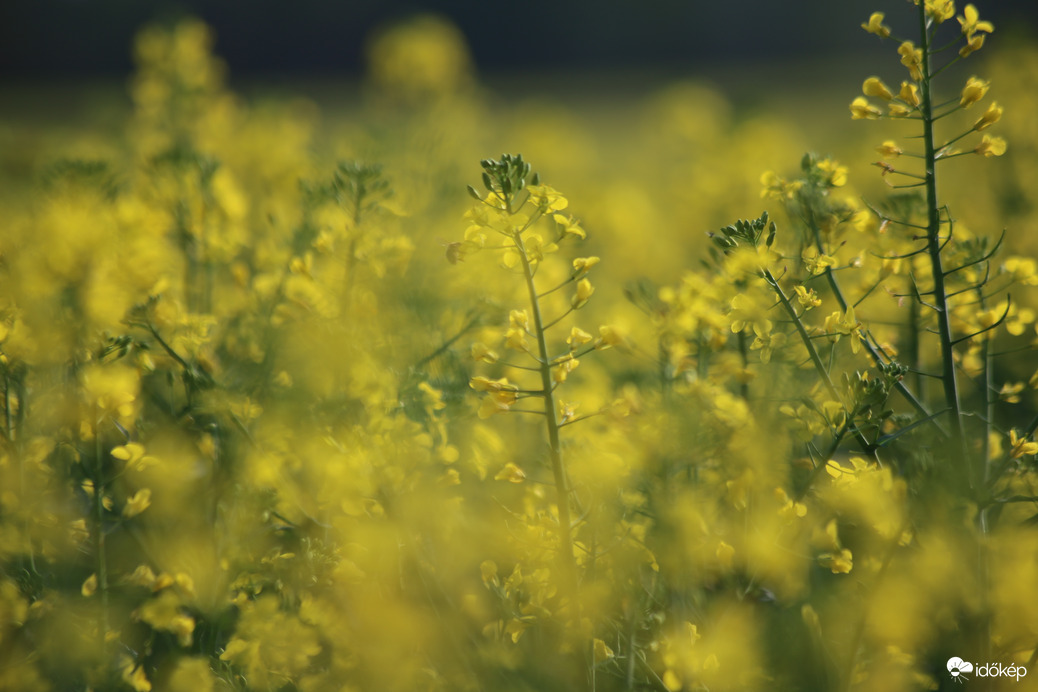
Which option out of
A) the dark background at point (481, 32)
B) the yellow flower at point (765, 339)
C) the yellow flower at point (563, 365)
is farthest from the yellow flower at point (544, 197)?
the dark background at point (481, 32)

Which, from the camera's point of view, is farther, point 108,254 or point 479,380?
point 108,254

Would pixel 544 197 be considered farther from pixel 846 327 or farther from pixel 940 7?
pixel 940 7

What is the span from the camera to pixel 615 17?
85.8 feet

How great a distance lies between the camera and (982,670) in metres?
1.56

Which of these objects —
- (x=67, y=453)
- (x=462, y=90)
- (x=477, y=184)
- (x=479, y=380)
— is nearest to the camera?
(x=479, y=380)

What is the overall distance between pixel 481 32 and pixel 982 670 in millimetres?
27952

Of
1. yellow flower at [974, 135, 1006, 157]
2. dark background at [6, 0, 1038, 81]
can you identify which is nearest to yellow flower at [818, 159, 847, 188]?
yellow flower at [974, 135, 1006, 157]

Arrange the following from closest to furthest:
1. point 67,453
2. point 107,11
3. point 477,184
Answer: point 67,453, point 477,184, point 107,11

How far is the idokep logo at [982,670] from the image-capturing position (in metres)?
1.55

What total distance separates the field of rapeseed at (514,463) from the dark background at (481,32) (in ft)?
76.4

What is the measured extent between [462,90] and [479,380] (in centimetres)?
719

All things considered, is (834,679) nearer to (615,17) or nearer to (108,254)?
(108,254)

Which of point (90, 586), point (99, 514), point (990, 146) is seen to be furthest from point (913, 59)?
point (90, 586)

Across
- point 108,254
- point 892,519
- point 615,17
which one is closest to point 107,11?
point 615,17
